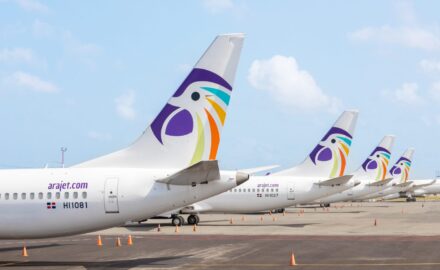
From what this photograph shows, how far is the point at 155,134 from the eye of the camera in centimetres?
2259

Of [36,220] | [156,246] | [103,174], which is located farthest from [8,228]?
[156,246]

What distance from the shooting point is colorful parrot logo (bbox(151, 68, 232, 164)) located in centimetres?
2198

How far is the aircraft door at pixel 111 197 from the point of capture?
845 inches

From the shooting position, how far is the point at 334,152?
163 ft

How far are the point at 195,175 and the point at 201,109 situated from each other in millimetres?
2660

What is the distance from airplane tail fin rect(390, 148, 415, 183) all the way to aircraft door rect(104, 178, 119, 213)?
8431 cm

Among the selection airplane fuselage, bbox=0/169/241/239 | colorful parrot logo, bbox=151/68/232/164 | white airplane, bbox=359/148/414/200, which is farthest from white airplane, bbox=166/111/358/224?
white airplane, bbox=359/148/414/200

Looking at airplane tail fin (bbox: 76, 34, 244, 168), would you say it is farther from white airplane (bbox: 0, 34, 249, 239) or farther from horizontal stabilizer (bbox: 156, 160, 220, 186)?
horizontal stabilizer (bbox: 156, 160, 220, 186)

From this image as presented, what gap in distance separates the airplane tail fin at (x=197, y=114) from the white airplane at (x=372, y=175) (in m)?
49.4

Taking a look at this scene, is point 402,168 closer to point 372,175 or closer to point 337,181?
point 372,175

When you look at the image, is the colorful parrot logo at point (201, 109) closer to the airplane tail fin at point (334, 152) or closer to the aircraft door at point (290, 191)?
the aircraft door at point (290, 191)

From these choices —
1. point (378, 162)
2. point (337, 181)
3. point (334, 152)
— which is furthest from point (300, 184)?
point (378, 162)

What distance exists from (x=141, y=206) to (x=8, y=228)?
18.2 ft

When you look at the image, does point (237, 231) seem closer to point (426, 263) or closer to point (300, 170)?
point (300, 170)
